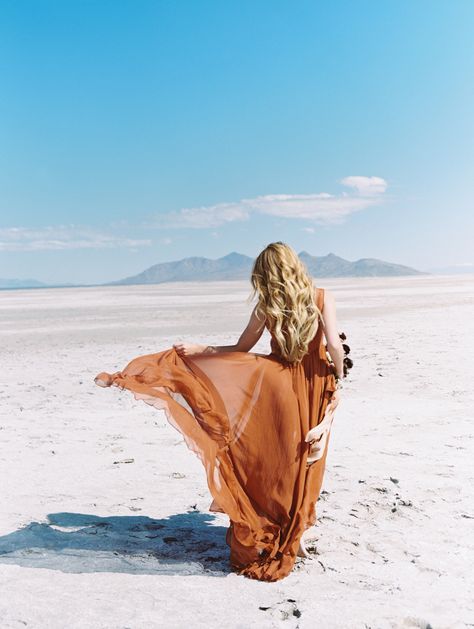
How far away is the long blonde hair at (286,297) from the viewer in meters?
4.20

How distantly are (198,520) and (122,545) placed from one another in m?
0.77

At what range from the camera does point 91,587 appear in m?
4.01

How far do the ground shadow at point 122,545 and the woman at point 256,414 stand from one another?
14.3 inches

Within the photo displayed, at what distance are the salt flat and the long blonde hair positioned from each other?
1.47 metres

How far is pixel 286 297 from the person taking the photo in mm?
4203

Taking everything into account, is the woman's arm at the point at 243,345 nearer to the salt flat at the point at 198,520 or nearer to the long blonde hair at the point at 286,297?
the long blonde hair at the point at 286,297

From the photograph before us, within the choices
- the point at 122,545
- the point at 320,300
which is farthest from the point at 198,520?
the point at 320,300

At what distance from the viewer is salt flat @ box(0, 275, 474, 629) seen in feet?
12.3

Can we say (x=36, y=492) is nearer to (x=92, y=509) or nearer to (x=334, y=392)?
(x=92, y=509)

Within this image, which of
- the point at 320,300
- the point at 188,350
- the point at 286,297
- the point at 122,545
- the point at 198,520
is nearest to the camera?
the point at 286,297

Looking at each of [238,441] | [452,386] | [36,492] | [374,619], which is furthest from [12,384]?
[374,619]

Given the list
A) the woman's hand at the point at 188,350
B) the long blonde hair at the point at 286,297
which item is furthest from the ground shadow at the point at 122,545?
the long blonde hair at the point at 286,297

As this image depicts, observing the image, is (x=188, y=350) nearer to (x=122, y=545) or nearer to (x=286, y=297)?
(x=286, y=297)

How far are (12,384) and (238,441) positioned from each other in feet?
26.3
